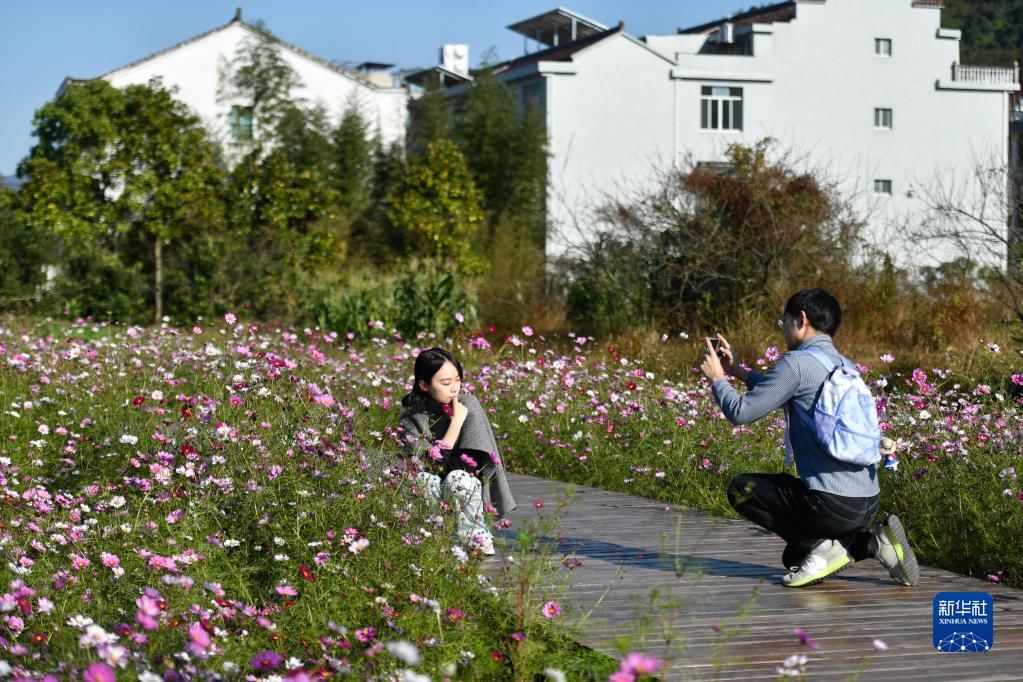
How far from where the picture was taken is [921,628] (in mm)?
4895

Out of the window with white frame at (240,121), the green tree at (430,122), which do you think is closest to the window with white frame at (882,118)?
the green tree at (430,122)

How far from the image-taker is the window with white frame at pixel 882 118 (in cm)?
4656

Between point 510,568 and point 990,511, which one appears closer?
point 510,568

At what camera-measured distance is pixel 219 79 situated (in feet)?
154

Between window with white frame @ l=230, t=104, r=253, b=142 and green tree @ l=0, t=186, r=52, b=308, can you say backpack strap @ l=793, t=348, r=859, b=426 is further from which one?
window with white frame @ l=230, t=104, r=253, b=142

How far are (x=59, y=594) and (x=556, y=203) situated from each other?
124 ft

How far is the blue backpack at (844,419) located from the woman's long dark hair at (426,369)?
5.49ft

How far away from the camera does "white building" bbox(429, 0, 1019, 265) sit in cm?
4309

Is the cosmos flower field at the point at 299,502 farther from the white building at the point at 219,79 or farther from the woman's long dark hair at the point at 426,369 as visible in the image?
the white building at the point at 219,79

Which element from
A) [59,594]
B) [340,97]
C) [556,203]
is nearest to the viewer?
[59,594]

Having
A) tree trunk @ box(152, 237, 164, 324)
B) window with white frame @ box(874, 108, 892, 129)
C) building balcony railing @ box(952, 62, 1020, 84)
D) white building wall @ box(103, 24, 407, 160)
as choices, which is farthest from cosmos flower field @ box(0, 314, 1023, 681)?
building balcony railing @ box(952, 62, 1020, 84)

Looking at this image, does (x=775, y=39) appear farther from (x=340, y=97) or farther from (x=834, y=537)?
(x=834, y=537)

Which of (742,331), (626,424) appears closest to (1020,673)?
(626,424)

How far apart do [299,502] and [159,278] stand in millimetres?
19861
